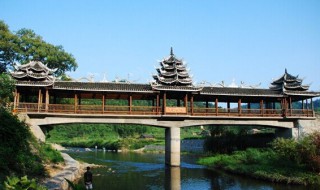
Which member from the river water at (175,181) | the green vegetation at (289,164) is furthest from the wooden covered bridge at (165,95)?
the green vegetation at (289,164)

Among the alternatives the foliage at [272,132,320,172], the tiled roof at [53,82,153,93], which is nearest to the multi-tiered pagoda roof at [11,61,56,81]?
the tiled roof at [53,82,153,93]

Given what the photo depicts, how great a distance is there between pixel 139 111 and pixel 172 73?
14.3 ft

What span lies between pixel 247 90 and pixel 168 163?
31.3 feet

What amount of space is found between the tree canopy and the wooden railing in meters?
8.67

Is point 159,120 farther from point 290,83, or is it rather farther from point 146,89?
point 290,83

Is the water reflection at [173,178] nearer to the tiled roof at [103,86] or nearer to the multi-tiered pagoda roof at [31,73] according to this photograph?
the tiled roof at [103,86]

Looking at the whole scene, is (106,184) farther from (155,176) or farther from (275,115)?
(275,115)

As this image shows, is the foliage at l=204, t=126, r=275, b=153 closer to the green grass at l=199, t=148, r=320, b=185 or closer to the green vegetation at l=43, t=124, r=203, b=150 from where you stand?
the green grass at l=199, t=148, r=320, b=185

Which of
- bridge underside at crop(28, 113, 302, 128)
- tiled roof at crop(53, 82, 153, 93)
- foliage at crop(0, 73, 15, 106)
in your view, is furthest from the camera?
tiled roof at crop(53, 82, 153, 93)

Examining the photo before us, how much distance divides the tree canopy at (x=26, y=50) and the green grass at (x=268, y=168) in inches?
763

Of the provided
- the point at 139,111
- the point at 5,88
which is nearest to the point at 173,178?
the point at 139,111

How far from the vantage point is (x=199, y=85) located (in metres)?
27.8

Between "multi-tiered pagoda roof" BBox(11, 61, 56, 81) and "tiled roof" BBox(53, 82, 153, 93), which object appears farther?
"tiled roof" BBox(53, 82, 153, 93)

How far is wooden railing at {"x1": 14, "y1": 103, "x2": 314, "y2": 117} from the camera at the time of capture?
2422cm
